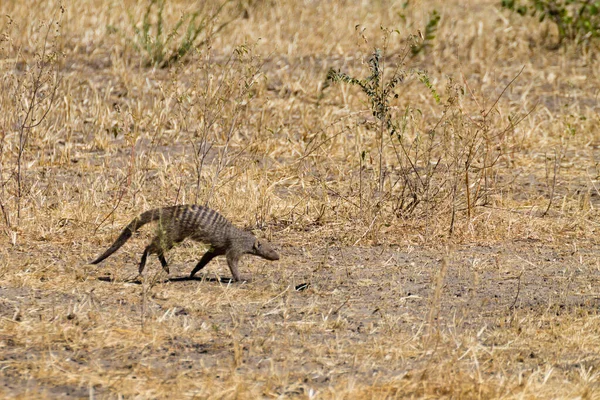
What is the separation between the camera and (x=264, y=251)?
6.32 meters

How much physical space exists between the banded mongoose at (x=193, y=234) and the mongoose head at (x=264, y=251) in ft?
0.18

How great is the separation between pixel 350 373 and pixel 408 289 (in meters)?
1.41

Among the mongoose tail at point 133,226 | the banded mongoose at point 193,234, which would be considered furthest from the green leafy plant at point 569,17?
the mongoose tail at point 133,226

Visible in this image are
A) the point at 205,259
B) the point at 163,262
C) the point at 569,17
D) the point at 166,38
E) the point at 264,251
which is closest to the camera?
the point at 163,262

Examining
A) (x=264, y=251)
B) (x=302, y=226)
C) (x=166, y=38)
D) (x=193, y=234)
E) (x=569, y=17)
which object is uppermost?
(x=166, y=38)

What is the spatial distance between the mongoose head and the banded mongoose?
6cm

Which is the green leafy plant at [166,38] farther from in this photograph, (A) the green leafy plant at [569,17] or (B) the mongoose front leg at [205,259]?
(B) the mongoose front leg at [205,259]

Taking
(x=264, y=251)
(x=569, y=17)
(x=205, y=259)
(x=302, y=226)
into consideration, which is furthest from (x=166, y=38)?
→ (x=205, y=259)

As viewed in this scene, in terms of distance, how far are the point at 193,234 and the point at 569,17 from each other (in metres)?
7.43

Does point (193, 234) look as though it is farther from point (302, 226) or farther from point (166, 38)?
point (166, 38)

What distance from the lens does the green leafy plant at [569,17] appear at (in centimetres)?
1179

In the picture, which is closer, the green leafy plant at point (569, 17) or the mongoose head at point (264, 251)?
the mongoose head at point (264, 251)

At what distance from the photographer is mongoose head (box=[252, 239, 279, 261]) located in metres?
6.28

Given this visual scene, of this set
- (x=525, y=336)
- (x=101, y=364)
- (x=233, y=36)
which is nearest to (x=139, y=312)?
(x=101, y=364)
